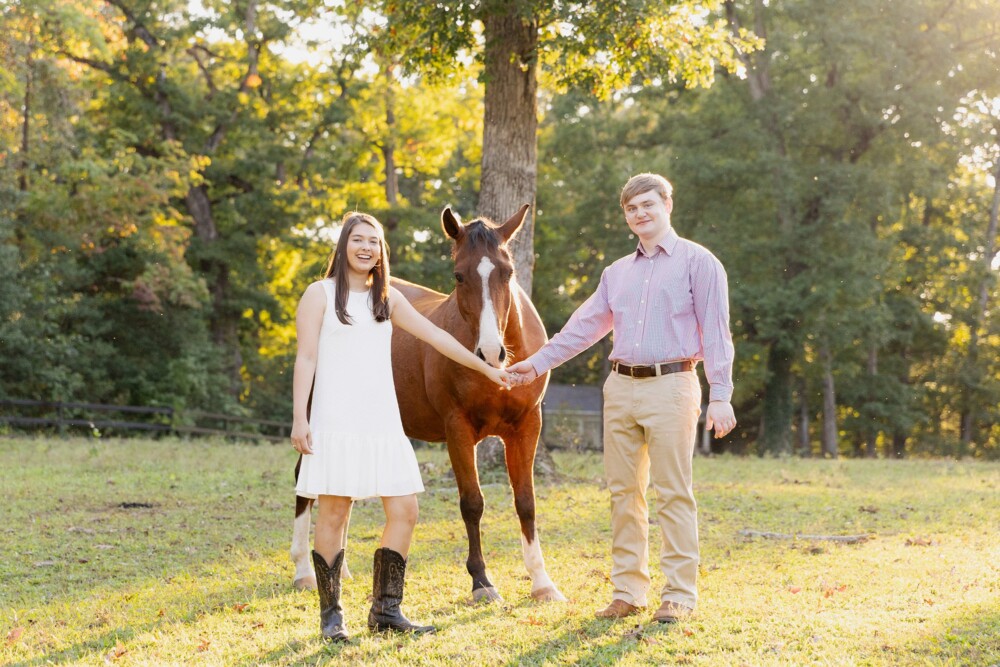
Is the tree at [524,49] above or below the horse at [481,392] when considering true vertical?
above

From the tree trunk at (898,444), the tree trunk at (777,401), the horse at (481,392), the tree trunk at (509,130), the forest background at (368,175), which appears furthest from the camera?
the tree trunk at (898,444)

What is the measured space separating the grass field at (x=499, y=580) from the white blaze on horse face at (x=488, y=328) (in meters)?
1.43

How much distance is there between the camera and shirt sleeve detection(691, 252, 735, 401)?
512cm

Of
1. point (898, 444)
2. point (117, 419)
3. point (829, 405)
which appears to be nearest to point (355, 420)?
point (117, 419)

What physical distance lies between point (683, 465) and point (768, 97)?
2476cm

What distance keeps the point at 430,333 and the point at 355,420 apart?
0.73 metres

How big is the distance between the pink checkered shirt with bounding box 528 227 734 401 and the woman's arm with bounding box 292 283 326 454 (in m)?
1.61

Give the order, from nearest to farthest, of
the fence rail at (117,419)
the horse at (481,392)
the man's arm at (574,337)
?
the horse at (481,392), the man's arm at (574,337), the fence rail at (117,419)

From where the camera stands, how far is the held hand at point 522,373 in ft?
18.8

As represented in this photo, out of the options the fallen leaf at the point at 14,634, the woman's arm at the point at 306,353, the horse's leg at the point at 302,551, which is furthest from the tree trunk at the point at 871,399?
the fallen leaf at the point at 14,634

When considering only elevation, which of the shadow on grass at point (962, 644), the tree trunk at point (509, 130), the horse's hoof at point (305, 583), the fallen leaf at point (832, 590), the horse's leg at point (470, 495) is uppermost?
the tree trunk at point (509, 130)

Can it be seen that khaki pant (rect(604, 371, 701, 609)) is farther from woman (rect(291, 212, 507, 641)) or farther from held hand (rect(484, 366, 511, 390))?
woman (rect(291, 212, 507, 641))

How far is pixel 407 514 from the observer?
197 inches

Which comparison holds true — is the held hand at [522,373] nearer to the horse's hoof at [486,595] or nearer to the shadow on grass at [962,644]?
the horse's hoof at [486,595]
